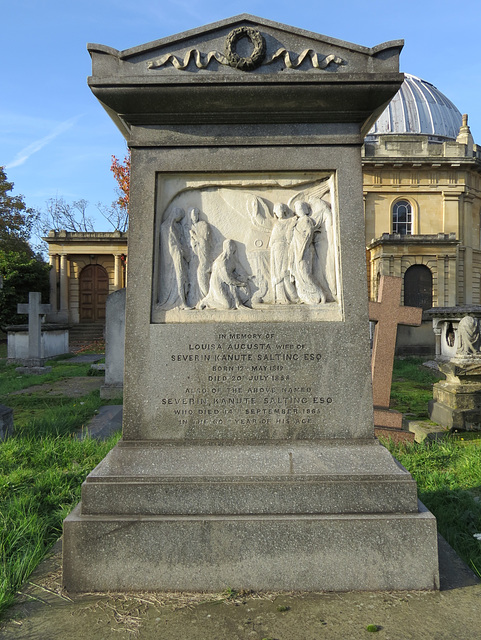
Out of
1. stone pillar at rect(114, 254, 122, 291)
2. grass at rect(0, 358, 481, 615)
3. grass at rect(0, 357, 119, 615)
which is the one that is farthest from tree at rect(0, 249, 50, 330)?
grass at rect(0, 358, 481, 615)

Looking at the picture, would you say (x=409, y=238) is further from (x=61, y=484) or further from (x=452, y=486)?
(x=61, y=484)

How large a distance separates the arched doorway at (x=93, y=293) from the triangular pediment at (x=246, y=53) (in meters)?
27.7

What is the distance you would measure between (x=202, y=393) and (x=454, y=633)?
1587mm

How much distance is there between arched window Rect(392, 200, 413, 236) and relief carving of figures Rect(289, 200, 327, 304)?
26.3 meters

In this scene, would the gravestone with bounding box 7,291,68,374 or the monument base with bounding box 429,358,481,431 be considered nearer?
the monument base with bounding box 429,358,481,431

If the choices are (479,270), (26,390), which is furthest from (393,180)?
(26,390)

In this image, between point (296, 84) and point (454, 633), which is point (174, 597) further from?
point (296, 84)

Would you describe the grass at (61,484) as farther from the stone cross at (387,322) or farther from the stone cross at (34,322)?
the stone cross at (34,322)

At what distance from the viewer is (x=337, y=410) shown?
2.68 m

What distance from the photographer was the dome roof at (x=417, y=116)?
1326 inches

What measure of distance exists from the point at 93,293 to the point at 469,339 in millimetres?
24977

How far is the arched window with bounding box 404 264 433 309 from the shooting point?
80.6 ft

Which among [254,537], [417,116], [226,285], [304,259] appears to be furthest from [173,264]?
[417,116]

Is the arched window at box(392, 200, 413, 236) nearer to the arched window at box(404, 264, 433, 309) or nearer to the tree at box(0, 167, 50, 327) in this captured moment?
the arched window at box(404, 264, 433, 309)
